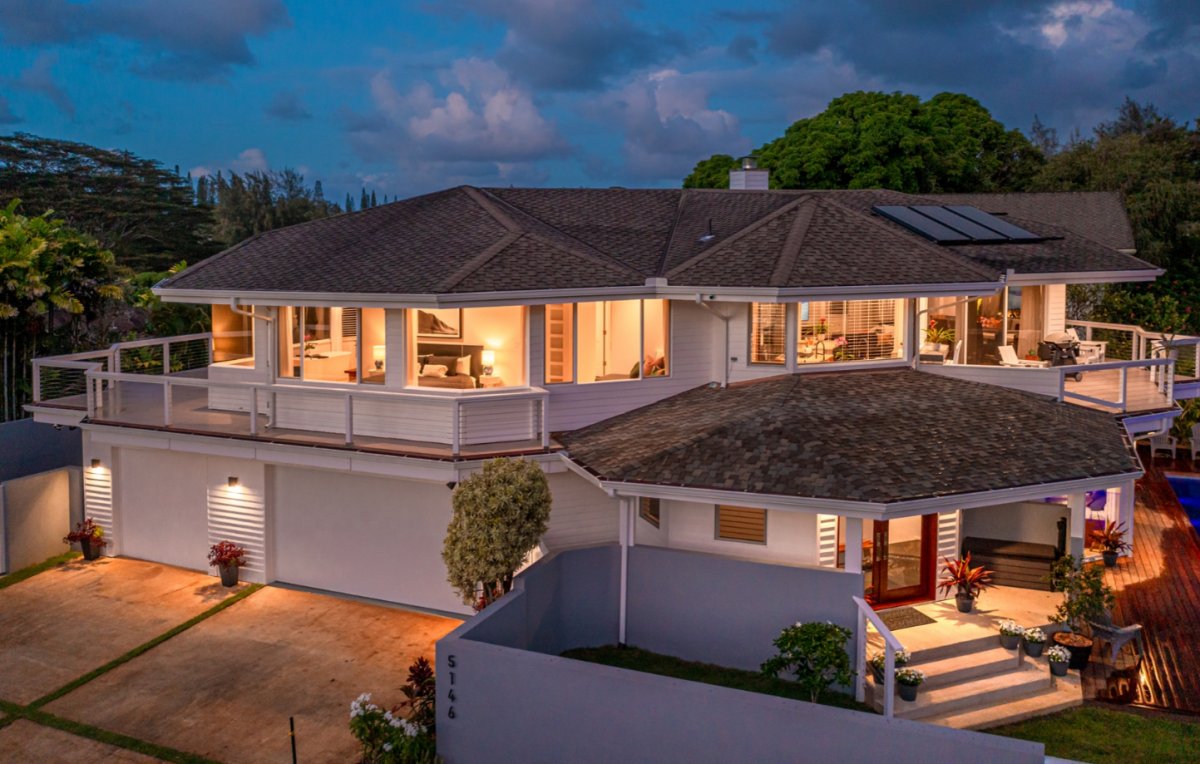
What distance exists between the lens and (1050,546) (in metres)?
15.8

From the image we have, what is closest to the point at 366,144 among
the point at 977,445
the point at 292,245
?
the point at 292,245

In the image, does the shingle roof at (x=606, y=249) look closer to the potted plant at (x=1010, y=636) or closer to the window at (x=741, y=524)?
the window at (x=741, y=524)

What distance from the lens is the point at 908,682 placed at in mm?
11734

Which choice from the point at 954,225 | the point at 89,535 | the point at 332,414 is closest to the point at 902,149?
the point at 954,225

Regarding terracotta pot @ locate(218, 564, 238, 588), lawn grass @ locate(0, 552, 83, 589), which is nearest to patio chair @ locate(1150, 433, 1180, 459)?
terracotta pot @ locate(218, 564, 238, 588)

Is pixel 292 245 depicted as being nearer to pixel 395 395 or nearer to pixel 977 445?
pixel 395 395

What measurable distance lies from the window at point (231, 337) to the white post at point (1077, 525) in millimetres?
15038

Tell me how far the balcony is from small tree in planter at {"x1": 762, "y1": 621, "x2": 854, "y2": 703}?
5166 millimetres

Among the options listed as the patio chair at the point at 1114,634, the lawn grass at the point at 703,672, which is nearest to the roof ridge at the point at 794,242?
the lawn grass at the point at 703,672

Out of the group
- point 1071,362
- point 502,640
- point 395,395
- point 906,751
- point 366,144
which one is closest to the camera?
point 906,751

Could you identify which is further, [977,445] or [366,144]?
[366,144]

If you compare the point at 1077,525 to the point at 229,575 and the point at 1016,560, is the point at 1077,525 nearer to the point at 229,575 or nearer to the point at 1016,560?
the point at 1016,560

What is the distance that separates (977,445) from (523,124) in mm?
64883

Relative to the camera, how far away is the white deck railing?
11.0 m
